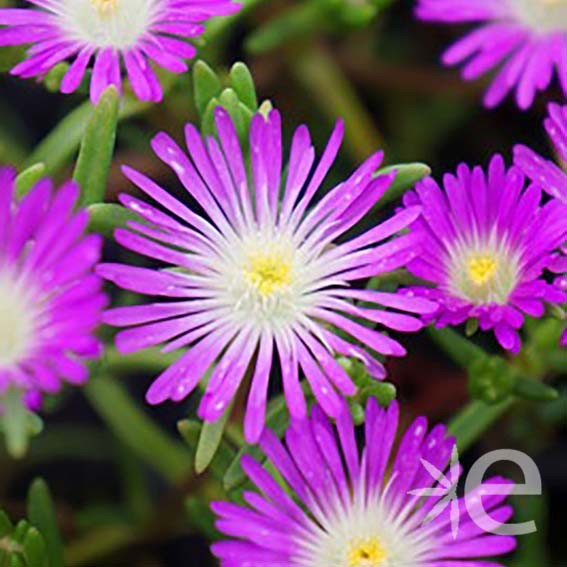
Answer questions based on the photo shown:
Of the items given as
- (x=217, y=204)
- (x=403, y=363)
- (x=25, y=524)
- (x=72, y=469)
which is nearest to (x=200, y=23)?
(x=217, y=204)

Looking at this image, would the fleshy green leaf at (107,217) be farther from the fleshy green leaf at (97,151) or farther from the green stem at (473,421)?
the green stem at (473,421)

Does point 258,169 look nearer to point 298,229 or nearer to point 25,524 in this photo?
point 298,229

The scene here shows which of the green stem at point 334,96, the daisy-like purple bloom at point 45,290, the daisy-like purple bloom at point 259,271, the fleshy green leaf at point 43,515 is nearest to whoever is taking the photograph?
the daisy-like purple bloom at point 45,290

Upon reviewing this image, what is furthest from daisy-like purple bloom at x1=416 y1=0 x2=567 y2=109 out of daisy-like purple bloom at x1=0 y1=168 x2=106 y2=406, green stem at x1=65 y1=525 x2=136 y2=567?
green stem at x1=65 y1=525 x2=136 y2=567

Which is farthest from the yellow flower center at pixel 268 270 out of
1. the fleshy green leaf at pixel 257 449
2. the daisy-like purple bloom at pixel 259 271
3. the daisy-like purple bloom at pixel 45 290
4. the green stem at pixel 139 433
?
the green stem at pixel 139 433

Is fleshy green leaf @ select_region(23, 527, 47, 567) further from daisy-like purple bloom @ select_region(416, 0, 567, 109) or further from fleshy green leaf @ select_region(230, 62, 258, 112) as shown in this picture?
daisy-like purple bloom @ select_region(416, 0, 567, 109)

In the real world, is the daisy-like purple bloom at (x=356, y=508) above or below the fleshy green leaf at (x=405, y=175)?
below
